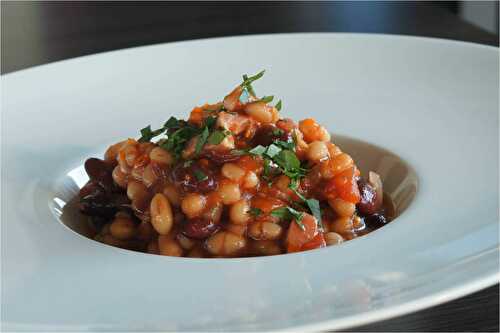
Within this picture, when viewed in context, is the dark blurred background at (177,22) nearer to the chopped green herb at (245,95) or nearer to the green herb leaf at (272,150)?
the chopped green herb at (245,95)

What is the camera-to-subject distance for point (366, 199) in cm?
224

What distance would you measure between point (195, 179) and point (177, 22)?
2.37 meters

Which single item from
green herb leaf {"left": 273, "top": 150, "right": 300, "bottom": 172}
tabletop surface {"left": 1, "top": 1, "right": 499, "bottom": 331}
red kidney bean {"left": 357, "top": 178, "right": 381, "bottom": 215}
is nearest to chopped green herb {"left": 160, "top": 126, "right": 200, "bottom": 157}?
green herb leaf {"left": 273, "top": 150, "right": 300, "bottom": 172}

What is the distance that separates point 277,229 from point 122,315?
0.61 m

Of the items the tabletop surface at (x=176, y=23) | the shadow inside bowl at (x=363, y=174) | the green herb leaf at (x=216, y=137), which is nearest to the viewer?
the green herb leaf at (x=216, y=137)

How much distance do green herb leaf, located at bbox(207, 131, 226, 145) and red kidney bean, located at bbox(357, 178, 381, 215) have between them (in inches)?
18.5

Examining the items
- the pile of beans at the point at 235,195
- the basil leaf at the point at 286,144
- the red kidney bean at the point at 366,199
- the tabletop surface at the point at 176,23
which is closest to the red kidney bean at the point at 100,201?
the pile of beans at the point at 235,195

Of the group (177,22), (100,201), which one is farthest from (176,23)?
(100,201)

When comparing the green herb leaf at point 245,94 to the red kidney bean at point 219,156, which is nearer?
the red kidney bean at point 219,156

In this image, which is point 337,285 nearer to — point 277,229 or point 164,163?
point 277,229

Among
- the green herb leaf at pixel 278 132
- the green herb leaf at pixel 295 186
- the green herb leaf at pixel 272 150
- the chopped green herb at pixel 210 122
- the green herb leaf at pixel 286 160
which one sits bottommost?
the green herb leaf at pixel 295 186

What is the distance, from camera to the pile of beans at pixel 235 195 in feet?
6.63

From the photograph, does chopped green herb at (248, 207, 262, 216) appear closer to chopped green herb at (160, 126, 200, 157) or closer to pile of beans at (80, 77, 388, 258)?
pile of beans at (80, 77, 388, 258)

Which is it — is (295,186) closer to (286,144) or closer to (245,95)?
(286,144)
